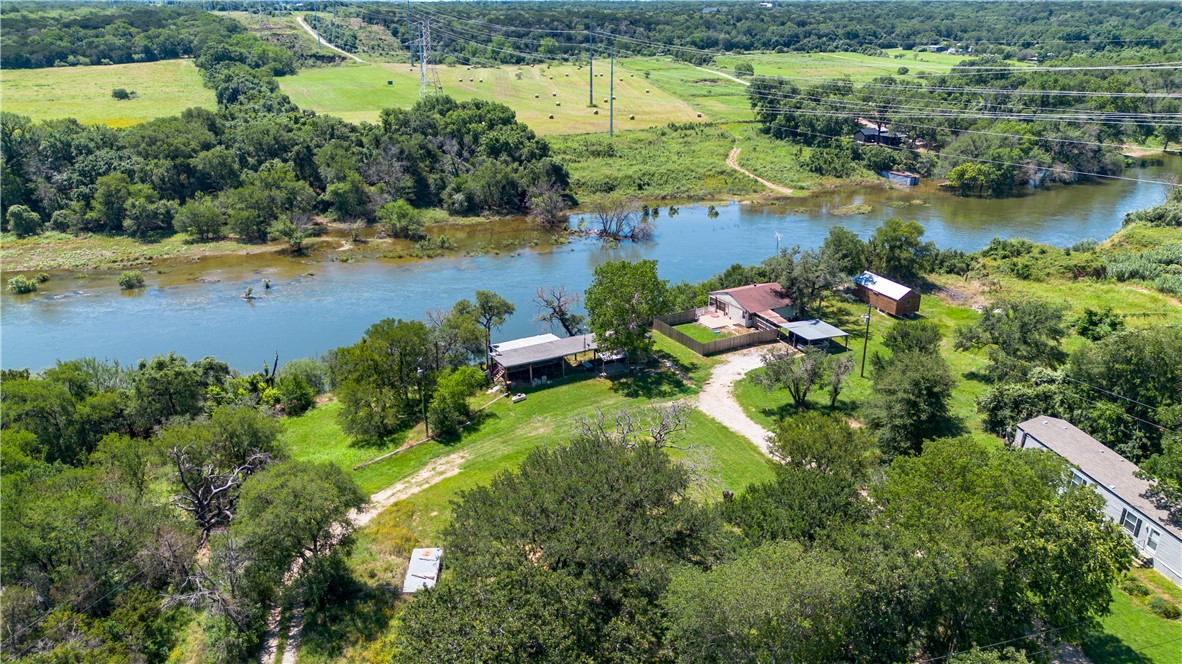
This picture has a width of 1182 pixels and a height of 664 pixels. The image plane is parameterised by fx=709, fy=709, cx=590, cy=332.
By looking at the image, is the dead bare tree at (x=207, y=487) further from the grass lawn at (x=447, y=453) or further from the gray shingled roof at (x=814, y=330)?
the gray shingled roof at (x=814, y=330)

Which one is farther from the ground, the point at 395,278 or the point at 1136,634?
the point at 1136,634

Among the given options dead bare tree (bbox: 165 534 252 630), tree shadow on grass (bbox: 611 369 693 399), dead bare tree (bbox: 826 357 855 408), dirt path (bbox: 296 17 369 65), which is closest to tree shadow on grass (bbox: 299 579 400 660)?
dead bare tree (bbox: 165 534 252 630)

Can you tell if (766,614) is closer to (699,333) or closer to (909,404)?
(909,404)

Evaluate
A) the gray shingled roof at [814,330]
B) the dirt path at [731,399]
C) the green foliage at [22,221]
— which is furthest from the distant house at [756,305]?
the green foliage at [22,221]

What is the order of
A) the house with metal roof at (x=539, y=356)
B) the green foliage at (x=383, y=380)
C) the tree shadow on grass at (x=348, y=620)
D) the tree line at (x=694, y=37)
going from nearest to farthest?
the tree shadow on grass at (x=348, y=620)
the green foliage at (x=383, y=380)
the house with metal roof at (x=539, y=356)
the tree line at (x=694, y=37)

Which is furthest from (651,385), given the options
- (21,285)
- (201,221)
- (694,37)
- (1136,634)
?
(694,37)

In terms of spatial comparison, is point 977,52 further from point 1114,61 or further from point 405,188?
point 405,188
